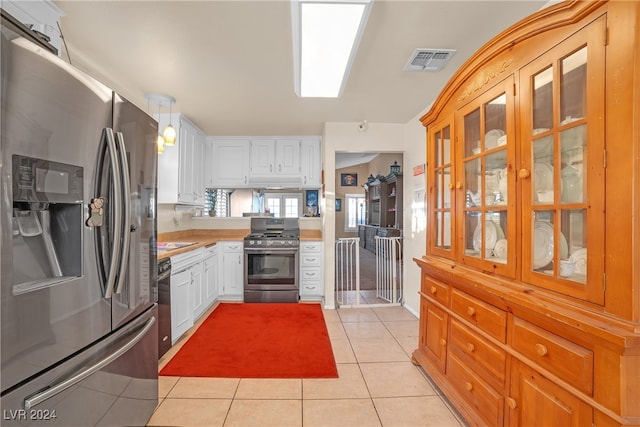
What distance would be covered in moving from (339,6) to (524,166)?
118 cm

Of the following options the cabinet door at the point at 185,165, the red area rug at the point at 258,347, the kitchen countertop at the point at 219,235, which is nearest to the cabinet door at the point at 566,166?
the red area rug at the point at 258,347

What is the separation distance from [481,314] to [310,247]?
2.63m

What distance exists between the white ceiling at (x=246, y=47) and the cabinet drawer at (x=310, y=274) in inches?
84.2

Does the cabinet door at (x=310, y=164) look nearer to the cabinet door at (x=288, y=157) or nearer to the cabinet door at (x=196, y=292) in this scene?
the cabinet door at (x=288, y=157)

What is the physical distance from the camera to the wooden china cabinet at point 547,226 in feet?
2.93

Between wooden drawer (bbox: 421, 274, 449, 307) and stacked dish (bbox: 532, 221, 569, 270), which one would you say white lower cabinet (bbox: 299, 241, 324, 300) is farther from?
stacked dish (bbox: 532, 221, 569, 270)

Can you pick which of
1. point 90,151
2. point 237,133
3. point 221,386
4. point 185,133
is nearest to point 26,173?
point 90,151

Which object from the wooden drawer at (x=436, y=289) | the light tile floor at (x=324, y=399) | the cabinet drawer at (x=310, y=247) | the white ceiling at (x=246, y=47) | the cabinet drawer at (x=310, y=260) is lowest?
the light tile floor at (x=324, y=399)

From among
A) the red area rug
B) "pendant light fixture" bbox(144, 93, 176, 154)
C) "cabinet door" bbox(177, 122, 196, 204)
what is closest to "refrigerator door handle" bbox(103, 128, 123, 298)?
the red area rug

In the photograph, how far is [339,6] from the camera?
141cm

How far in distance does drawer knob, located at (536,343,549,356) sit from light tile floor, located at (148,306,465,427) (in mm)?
857

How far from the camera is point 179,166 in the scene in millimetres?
3406

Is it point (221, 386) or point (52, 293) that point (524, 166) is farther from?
point (221, 386)

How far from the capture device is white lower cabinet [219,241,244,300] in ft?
13.0
